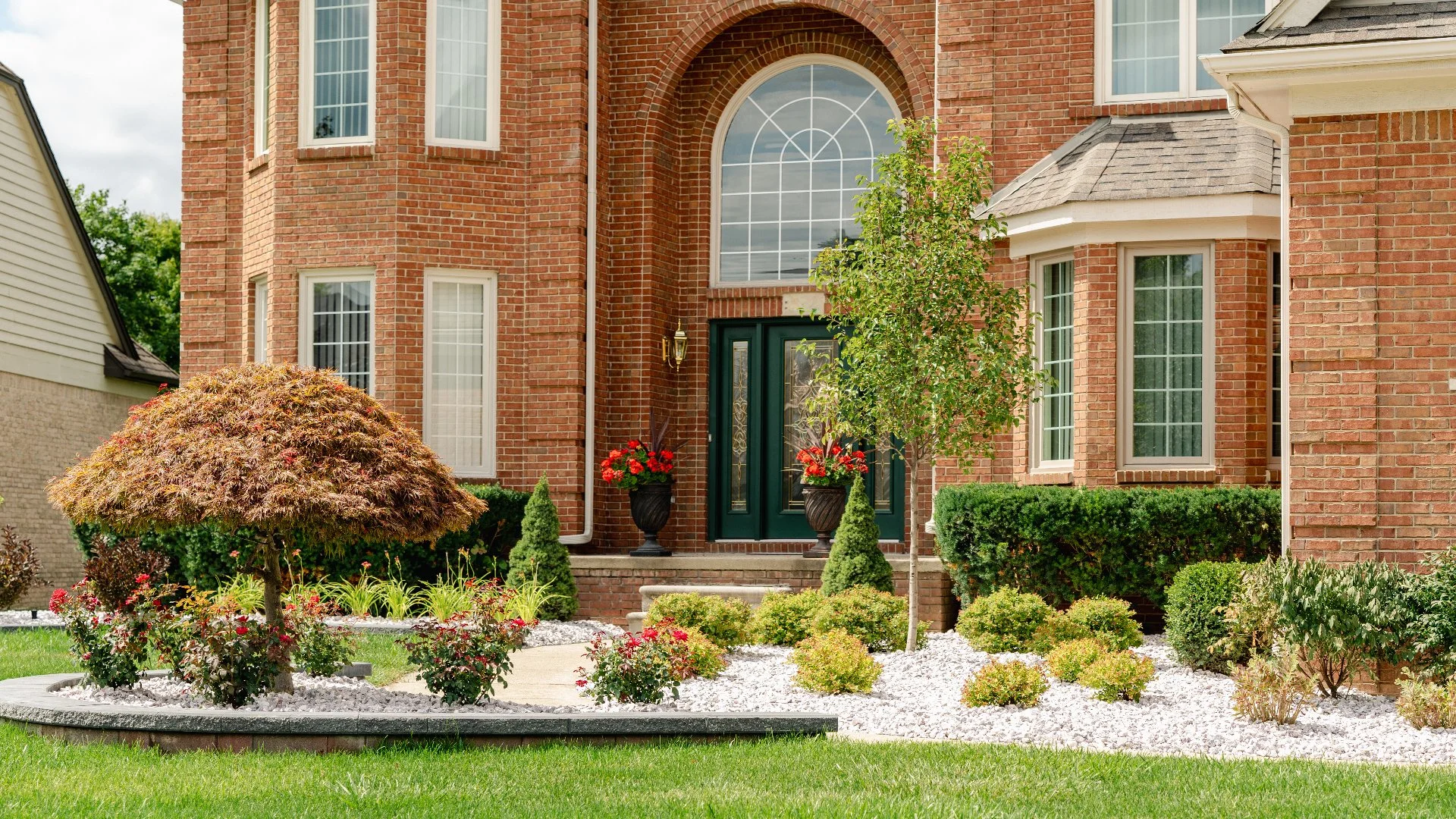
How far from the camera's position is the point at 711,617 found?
12688mm

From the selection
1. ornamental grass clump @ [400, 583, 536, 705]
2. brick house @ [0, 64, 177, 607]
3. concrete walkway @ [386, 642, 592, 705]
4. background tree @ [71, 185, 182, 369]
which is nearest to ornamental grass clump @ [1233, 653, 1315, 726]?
concrete walkway @ [386, 642, 592, 705]

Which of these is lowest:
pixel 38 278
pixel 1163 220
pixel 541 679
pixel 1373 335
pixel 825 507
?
pixel 541 679

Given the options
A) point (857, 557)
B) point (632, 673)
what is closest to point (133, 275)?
point (857, 557)

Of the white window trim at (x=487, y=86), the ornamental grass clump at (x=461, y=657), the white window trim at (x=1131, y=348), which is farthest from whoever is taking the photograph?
the white window trim at (x=487, y=86)

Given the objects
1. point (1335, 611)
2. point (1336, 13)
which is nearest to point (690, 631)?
point (1335, 611)

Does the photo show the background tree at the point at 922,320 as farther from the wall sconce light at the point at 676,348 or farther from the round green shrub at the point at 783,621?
the wall sconce light at the point at 676,348

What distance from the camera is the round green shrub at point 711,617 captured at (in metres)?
12.7

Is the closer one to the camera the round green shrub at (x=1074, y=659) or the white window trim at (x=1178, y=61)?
the round green shrub at (x=1074, y=659)

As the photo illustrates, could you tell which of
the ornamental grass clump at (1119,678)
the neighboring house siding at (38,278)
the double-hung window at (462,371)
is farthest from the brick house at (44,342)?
the ornamental grass clump at (1119,678)

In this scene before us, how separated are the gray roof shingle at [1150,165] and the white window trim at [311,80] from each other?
6778 millimetres

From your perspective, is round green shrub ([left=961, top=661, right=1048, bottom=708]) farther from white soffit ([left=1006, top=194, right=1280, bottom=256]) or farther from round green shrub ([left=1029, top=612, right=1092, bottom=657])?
white soffit ([left=1006, top=194, right=1280, bottom=256])

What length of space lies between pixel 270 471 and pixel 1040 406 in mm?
8184

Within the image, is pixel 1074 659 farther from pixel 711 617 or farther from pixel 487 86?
pixel 487 86

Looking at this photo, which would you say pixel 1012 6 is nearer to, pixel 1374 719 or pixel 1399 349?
pixel 1399 349
